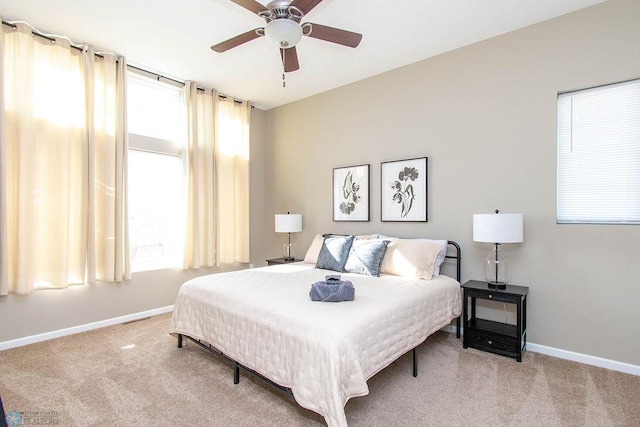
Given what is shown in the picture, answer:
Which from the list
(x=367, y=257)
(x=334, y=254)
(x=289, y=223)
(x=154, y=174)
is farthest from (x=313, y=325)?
(x=154, y=174)

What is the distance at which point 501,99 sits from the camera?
10.2 ft

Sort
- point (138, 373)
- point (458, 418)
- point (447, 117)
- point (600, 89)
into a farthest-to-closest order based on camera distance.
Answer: point (447, 117)
point (600, 89)
point (138, 373)
point (458, 418)

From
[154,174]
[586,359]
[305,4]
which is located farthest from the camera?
[154,174]

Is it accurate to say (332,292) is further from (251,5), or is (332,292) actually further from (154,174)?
(154,174)

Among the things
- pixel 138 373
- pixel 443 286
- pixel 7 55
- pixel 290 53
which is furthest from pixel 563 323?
pixel 7 55

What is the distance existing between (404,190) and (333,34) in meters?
1.95

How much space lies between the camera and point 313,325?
6.08 feet

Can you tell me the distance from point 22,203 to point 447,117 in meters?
4.29

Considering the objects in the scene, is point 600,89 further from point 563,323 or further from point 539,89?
point 563,323

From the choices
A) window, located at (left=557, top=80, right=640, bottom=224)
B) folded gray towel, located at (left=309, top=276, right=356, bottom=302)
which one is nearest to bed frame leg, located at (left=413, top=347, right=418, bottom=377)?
folded gray towel, located at (left=309, top=276, right=356, bottom=302)

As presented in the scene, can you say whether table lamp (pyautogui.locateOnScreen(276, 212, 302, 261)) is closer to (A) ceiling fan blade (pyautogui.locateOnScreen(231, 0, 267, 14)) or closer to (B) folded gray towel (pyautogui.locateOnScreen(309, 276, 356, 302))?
(B) folded gray towel (pyautogui.locateOnScreen(309, 276, 356, 302))

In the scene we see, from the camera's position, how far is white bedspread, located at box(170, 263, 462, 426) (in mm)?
1741

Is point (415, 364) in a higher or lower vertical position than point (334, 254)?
lower

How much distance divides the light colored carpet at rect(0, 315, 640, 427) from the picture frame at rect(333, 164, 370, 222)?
1.85 m
